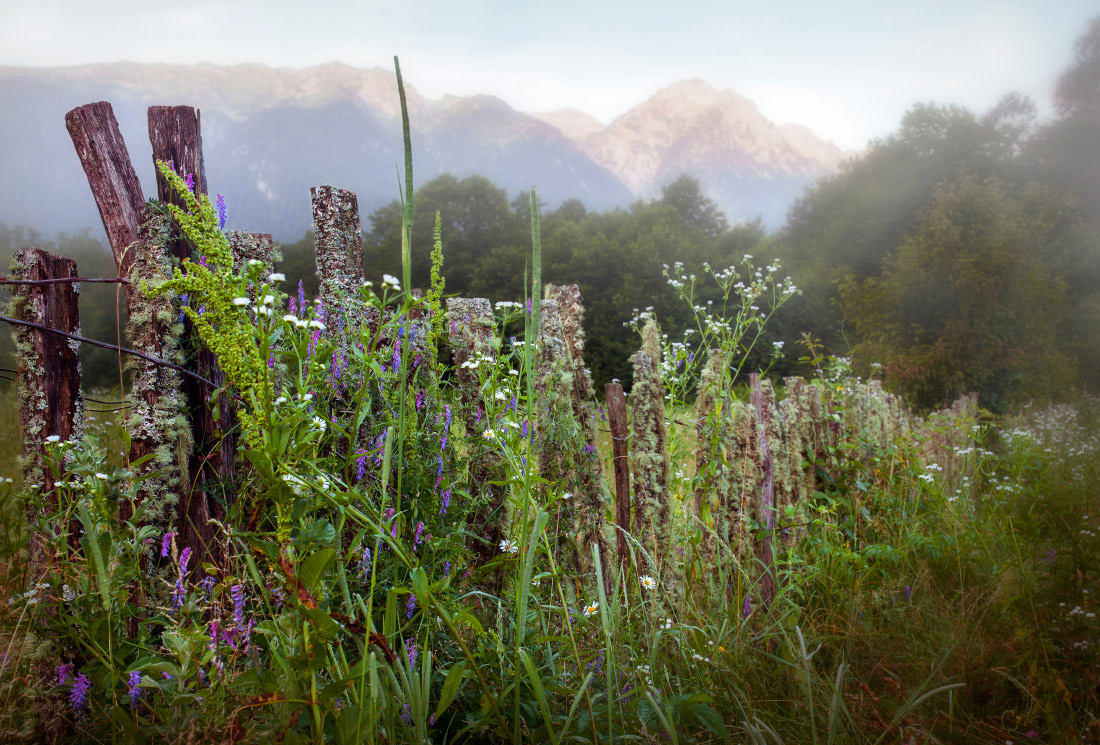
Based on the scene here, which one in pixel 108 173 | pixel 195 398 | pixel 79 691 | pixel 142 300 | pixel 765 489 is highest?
pixel 108 173

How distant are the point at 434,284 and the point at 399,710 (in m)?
0.94

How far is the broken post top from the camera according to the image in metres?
1.79

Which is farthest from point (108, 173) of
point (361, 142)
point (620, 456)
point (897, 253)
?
point (361, 142)

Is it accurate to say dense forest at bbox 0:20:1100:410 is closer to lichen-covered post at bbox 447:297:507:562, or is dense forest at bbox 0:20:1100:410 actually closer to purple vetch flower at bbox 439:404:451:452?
lichen-covered post at bbox 447:297:507:562

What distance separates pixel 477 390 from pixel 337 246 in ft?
2.39

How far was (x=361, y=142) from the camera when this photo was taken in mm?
62906

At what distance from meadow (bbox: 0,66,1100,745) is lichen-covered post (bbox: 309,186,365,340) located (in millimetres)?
30

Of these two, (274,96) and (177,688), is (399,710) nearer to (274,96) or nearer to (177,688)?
(177,688)

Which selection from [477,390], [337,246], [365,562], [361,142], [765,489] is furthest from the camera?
[361,142]

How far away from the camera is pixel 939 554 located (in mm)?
3289

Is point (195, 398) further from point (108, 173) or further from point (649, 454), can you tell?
point (649, 454)

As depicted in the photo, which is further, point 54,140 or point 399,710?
point 54,140

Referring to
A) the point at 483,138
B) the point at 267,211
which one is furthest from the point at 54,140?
the point at 483,138

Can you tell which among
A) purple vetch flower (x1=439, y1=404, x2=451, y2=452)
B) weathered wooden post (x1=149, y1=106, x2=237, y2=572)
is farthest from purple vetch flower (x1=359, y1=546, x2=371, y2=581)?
weathered wooden post (x1=149, y1=106, x2=237, y2=572)
